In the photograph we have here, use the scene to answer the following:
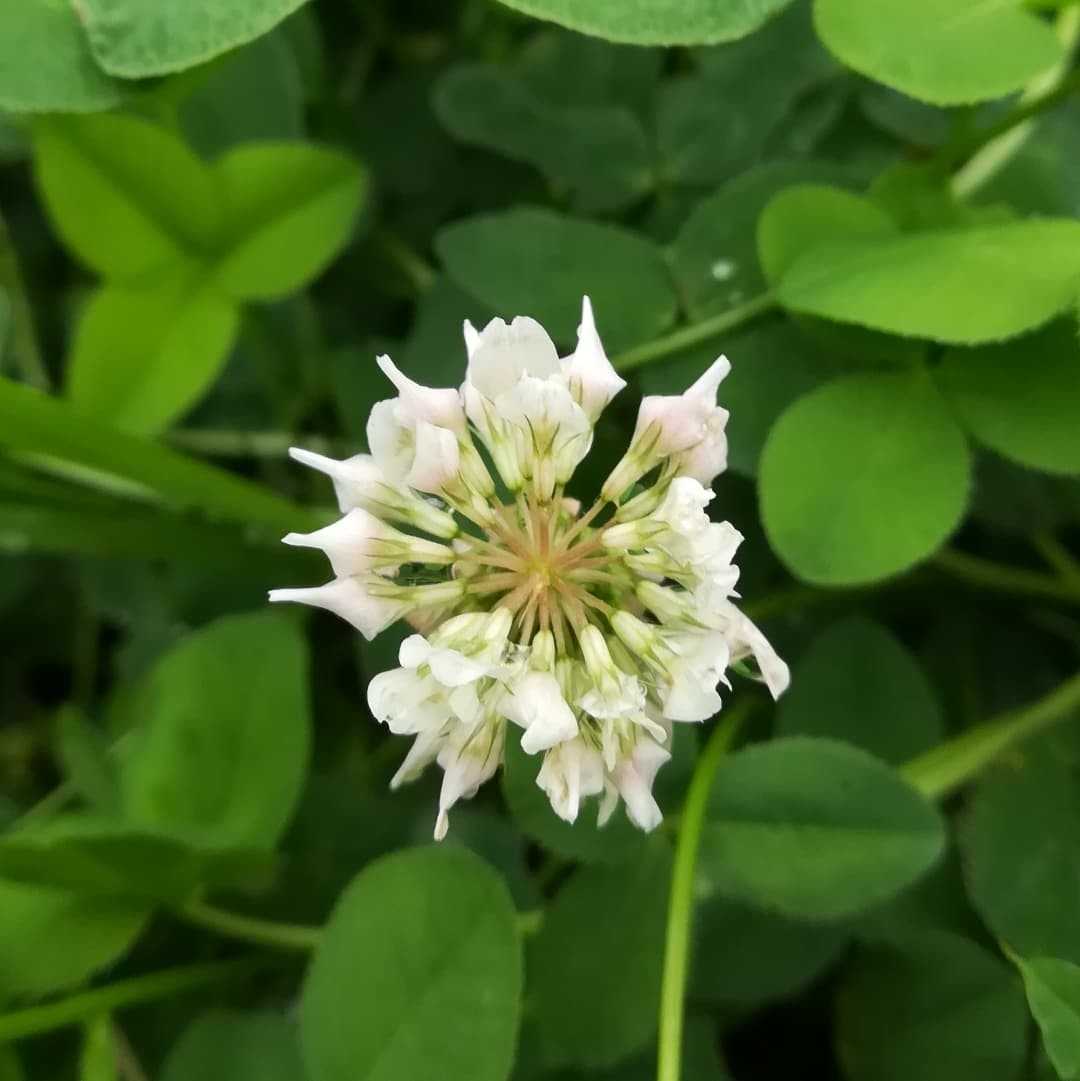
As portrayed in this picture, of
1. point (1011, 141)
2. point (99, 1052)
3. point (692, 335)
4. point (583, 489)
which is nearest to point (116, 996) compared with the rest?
point (99, 1052)

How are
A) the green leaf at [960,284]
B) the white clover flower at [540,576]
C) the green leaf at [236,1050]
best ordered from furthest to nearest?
the green leaf at [236,1050]
the green leaf at [960,284]
the white clover flower at [540,576]

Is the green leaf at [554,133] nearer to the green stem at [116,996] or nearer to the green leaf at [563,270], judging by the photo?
the green leaf at [563,270]

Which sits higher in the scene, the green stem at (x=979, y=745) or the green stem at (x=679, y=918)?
the green stem at (x=679, y=918)

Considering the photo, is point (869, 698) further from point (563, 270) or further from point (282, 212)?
point (282, 212)

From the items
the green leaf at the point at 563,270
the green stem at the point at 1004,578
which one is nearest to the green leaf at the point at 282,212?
the green leaf at the point at 563,270

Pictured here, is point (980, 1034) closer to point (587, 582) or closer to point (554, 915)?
point (554, 915)

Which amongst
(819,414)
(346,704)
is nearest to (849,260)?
(819,414)

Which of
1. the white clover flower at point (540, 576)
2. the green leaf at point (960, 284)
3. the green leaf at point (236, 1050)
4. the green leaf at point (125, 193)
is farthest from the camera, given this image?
the green leaf at point (125, 193)
